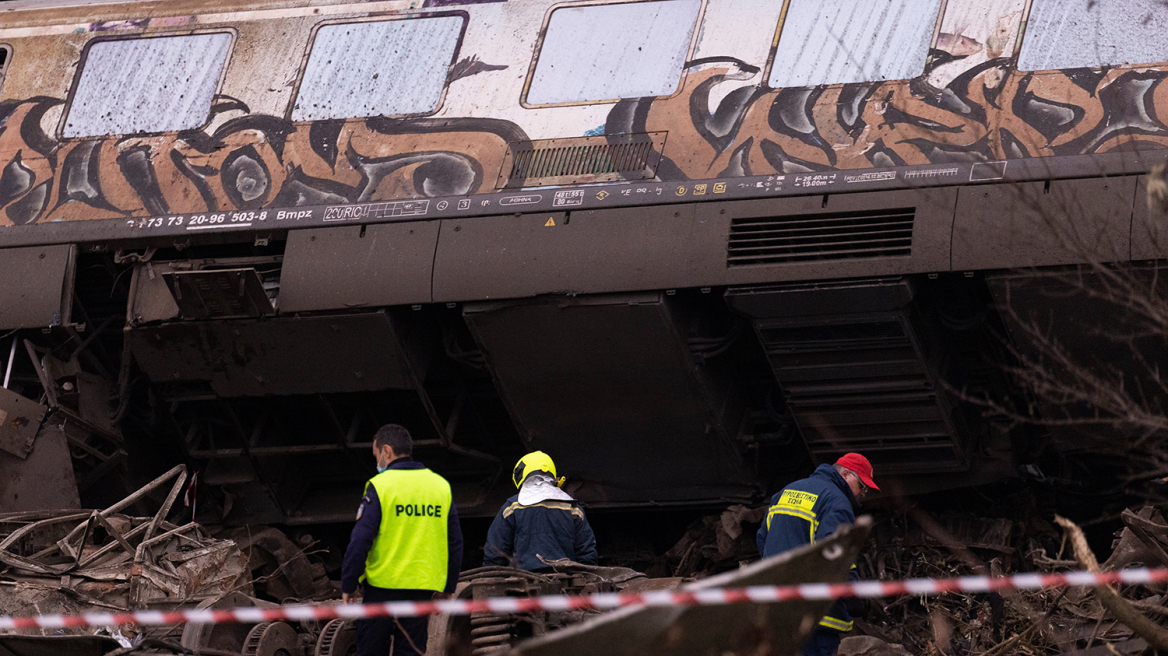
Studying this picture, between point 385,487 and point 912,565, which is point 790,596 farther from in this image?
point 912,565

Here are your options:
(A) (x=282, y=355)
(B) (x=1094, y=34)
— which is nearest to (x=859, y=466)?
(B) (x=1094, y=34)

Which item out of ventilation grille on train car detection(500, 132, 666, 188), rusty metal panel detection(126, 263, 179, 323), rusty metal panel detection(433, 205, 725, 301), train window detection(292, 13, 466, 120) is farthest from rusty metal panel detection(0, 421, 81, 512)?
ventilation grille on train car detection(500, 132, 666, 188)

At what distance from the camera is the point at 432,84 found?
378 inches

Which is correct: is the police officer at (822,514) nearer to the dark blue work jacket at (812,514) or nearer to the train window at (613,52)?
the dark blue work jacket at (812,514)

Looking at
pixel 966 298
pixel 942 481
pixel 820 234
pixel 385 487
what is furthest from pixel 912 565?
pixel 385 487

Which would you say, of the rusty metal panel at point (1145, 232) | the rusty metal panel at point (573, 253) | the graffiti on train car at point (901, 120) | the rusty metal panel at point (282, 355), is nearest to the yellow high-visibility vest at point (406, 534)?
the rusty metal panel at point (573, 253)

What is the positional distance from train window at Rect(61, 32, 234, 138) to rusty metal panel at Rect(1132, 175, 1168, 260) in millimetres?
6229

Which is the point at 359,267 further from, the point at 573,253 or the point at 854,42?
the point at 854,42

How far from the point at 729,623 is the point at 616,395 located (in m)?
4.59

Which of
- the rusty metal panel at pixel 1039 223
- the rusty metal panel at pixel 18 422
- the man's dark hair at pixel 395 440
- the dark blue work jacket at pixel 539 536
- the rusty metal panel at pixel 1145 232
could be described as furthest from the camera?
the rusty metal panel at pixel 18 422

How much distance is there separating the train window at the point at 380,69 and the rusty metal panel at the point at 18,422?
2.66 metres

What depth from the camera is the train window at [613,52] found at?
9.12 metres

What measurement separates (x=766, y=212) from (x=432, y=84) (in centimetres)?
264

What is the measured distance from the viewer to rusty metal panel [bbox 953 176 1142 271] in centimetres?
769
